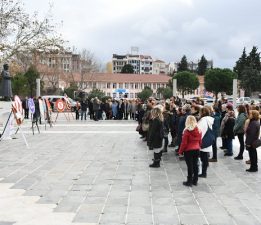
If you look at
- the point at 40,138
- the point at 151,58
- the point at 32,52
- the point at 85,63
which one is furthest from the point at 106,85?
the point at 40,138

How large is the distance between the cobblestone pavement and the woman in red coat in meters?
0.25

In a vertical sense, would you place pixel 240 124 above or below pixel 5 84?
below

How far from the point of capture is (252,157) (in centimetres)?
1070

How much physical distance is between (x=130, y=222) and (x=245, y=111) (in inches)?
269

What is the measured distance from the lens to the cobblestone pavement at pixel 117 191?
6776mm

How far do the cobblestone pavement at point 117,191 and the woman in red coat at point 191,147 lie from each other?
0.25 meters

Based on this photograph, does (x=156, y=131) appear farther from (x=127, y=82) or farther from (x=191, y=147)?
(x=127, y=82)

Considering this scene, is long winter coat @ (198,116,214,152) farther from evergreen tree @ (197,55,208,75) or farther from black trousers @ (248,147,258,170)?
evergreen tree @ (197,55,208,75)

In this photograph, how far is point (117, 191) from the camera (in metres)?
8.44

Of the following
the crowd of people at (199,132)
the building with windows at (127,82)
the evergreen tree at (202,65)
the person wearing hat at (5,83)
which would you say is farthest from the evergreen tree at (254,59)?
the crowd of people at (199,132)

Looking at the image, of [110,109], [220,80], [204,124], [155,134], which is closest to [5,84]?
[155,134]

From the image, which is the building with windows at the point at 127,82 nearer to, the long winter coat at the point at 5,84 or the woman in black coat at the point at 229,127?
the long winter coat at the point at 5,84

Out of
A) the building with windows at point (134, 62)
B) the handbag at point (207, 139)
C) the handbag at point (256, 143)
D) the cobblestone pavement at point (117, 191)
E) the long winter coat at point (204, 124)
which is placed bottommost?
the cobblestone pavement at point (117, 191)

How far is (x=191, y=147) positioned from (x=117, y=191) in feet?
5.58
